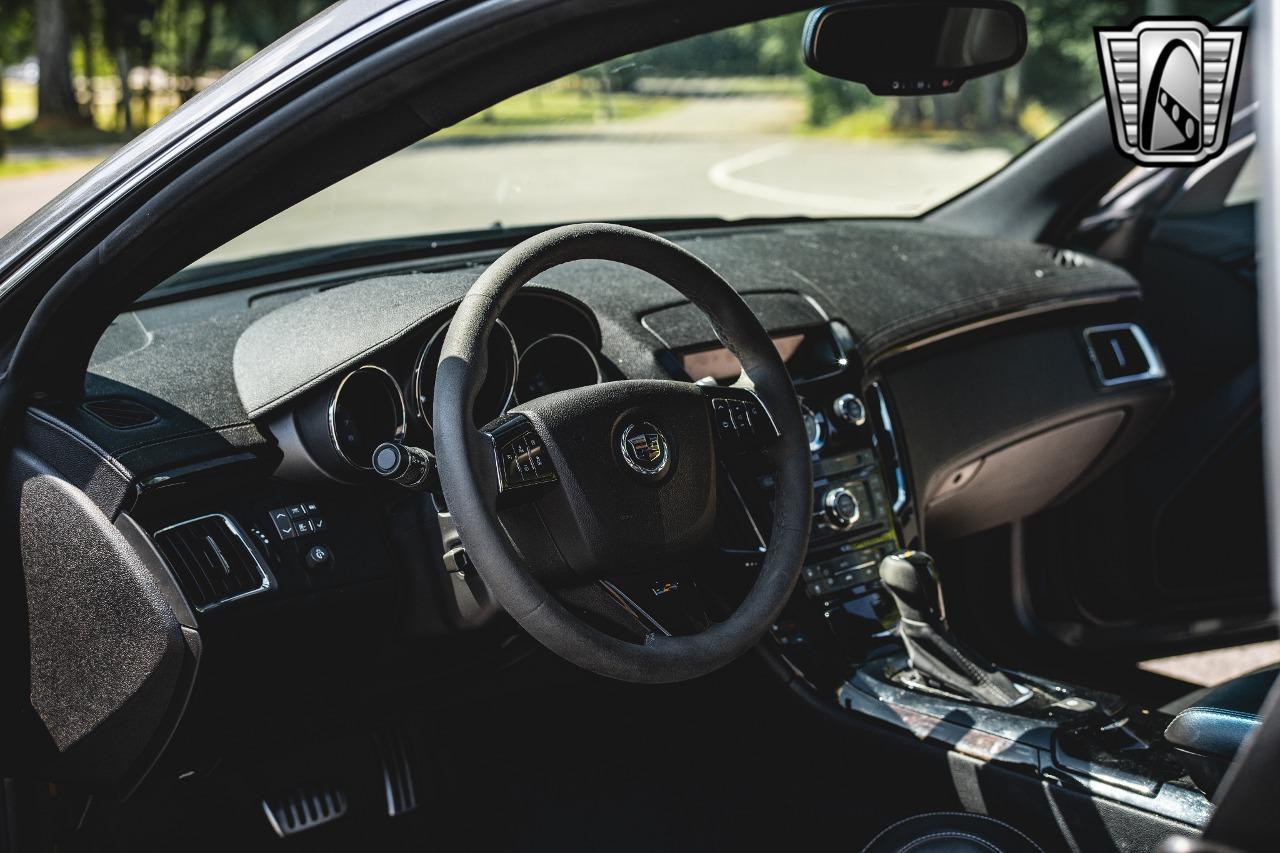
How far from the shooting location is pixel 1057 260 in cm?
323

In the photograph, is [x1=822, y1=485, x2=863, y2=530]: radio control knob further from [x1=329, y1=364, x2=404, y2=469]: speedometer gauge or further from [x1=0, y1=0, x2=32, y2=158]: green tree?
[x1=0, y1=0, x2=32, y2=158]: green tree

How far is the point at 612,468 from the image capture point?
182cm

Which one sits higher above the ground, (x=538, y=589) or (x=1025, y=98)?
(x=1025, y=98)

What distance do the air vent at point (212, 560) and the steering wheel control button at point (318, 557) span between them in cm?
7

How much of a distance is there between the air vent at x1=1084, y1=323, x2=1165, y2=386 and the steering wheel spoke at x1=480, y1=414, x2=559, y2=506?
186cm

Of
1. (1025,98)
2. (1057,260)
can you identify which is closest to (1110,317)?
(1057,260)

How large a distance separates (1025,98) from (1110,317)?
48.2 inches

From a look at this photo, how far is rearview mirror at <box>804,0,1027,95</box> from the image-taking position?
1663 mm

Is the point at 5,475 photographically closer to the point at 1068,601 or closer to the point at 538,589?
the point at 538,589

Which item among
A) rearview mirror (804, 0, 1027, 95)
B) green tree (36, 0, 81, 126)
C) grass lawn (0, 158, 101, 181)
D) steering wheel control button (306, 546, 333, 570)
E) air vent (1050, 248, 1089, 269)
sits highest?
green tree (36, 0, 81, 126)

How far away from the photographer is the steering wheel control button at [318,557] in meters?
2.04

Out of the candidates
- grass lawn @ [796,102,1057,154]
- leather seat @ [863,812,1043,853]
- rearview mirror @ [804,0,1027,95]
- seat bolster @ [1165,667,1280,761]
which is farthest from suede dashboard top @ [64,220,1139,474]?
seat bolster @ [1165,667,1280,761]

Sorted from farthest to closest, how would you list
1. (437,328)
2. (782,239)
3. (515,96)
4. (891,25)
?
(782,239) → (437,328) → (891,25) → (515,96)

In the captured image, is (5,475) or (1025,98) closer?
(5,475)
